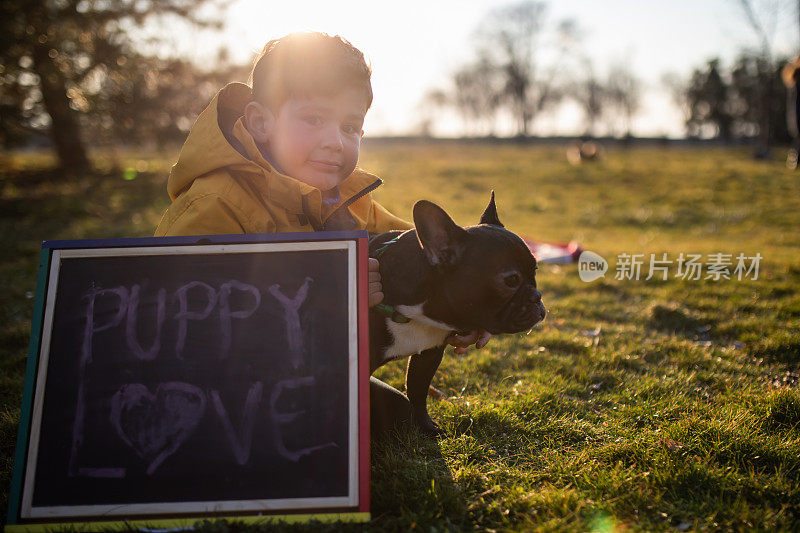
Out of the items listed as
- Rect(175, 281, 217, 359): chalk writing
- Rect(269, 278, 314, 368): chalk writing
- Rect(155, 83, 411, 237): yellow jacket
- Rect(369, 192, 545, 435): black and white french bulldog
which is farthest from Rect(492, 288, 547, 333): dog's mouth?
Rect(175, 281, 217, 359): chalk writing

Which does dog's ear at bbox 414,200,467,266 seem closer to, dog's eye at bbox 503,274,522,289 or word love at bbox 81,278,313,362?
dog's eye at bbox 503,274,522,289

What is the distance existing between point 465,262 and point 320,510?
1263mm

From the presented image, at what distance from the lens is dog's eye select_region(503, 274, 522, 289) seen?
2645 mm

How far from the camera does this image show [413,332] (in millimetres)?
2799

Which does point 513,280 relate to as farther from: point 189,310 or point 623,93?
point 623,93

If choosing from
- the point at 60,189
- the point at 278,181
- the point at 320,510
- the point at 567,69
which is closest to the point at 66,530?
the point at 320,510

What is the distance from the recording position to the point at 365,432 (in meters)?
2.17

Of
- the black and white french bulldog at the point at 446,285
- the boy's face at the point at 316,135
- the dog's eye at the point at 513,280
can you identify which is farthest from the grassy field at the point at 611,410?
the boy's face at the point at 316,135

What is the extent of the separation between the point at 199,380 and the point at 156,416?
209 mm

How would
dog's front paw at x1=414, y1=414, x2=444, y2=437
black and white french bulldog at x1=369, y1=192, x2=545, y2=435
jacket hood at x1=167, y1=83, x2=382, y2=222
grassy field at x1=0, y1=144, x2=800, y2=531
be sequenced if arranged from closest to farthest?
grassy field at x1=0, y1=144, x2=800, y2=531 < black and white french bulldog at x1=369, y1=192, x2=545, y2=435 < jacket hood at x1=167, y1=83, x2=382, y2=222 < dog's front paw at x1=414, y1=414, x2=444, y2=437

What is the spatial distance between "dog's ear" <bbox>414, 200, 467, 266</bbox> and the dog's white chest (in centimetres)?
28

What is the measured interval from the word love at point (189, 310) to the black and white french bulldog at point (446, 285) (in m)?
0.58

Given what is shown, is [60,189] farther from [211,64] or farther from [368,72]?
[368,72]

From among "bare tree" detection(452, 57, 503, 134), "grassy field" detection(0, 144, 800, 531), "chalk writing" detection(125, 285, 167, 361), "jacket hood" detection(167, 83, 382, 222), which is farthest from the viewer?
"bare tree" detection(452, 57, 503, 134)
